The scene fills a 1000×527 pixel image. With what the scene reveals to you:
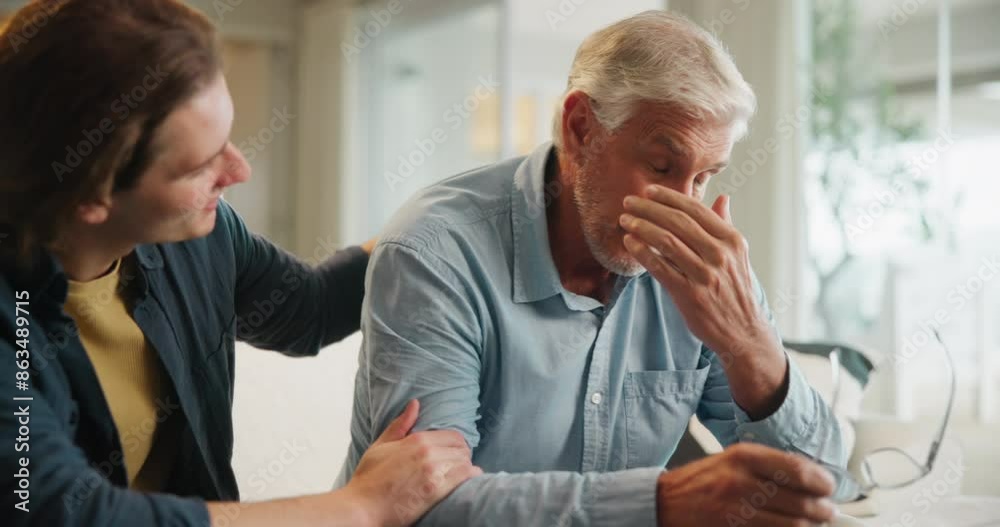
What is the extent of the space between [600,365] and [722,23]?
2.46 metres

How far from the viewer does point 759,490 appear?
1010 mm

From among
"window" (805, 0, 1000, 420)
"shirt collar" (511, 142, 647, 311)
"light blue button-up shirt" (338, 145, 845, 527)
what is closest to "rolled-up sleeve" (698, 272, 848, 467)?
"light blue button-up shirt" (338, 145, 845, 527)

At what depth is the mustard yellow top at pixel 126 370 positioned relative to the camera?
120 cm

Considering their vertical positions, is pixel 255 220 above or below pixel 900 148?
below

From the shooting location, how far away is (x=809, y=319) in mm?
3648

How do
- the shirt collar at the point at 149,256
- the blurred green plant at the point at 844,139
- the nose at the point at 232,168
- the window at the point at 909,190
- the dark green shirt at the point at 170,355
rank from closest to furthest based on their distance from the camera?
the dark green shirt at the point at 170,355 → the nose at the point at 232,168 → the shirt collar at the point at 149,256 → the window at the point at 909,190 → the blurred green plant at the point at 844,139

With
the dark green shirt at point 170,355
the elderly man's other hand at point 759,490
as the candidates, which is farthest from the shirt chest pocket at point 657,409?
the dark green shirt at point 170,355

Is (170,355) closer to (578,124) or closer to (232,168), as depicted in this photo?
(232,168)

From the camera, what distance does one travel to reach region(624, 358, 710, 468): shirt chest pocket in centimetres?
141

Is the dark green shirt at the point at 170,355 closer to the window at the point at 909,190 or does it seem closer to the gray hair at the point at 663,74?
the gray hair at the point at 663,74

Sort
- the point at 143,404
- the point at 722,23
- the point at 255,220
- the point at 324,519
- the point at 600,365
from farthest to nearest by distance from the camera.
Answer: the point at 255,220 < the point at 722,23 < the point at 600,365 < the point at 143,404 < the point at 324,519

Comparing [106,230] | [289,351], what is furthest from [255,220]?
[106,230]

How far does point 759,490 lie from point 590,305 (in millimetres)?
452

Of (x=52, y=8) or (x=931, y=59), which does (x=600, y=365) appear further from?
(x=931, y=59)
